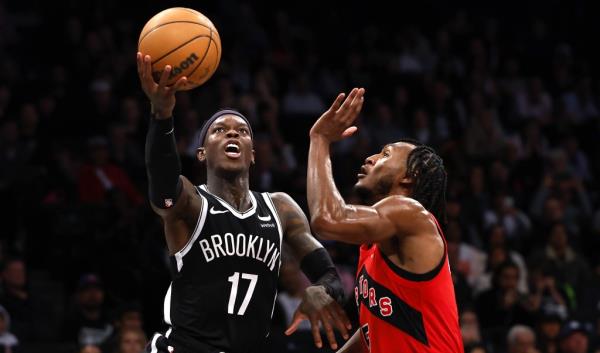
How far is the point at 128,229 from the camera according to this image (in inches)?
416

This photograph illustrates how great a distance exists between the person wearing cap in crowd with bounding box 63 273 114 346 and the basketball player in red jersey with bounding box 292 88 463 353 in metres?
4.65

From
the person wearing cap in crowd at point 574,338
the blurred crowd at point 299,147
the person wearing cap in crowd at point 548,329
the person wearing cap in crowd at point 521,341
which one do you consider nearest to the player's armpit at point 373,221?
the blurred crowd at point 299,147

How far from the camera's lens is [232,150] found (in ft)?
20.0

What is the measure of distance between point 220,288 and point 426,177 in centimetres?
129

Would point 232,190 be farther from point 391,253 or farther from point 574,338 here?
point 574,338

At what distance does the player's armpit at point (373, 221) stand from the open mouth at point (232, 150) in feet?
3.48

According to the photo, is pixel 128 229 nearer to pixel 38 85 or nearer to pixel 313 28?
pixel 38 85

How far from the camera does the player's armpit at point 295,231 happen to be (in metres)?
6.18

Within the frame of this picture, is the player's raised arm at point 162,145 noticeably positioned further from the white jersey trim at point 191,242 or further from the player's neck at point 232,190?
the player's neck at point 232,190

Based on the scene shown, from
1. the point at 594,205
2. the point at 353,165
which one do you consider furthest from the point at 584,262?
the point at 353,165

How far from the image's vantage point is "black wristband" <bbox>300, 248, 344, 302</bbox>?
19.2 ft

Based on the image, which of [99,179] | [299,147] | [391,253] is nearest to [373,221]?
[391,253]

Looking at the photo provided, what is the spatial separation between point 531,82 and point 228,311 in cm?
1137

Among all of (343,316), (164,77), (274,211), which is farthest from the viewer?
(274,211)
